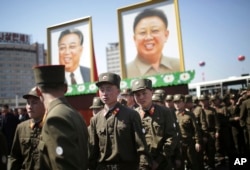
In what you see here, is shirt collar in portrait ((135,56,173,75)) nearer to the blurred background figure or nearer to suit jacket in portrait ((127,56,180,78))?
suit jacket in portrait ((127,56,180,78))

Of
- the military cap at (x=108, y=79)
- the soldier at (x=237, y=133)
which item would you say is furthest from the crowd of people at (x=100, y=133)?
the soldier at (x=237, y=133)

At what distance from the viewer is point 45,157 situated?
1895mm

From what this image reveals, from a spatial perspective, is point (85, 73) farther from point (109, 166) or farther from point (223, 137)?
point (109, 166)

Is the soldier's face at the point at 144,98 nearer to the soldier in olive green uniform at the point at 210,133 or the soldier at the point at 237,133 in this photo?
the soldier in olive green uniform at the point at 210,133

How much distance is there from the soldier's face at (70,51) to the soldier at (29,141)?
13626 mm

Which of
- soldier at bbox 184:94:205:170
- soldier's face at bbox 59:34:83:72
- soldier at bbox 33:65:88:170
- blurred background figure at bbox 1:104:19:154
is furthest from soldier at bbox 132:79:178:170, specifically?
soldier's face at bbox 59:34:83:72

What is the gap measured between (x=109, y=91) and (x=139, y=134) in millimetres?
714

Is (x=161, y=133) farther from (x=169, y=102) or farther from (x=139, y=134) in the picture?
(x=169, y=102)

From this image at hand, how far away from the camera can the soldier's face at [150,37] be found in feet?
44.2

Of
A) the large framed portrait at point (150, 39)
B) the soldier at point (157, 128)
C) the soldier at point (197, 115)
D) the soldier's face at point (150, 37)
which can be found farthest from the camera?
the soldier's face at point (150, 37)

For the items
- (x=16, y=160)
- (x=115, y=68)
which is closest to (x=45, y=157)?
(x=16, y=160)

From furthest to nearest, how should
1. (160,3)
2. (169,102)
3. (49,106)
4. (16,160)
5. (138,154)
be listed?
1. (160,3)
2. (169,102)
3. (16,160)
4. (138,154)
5. (49,106)

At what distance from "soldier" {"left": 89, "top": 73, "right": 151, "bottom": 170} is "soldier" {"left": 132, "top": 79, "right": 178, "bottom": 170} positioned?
2.28 ft

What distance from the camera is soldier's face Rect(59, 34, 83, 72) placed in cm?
1695
